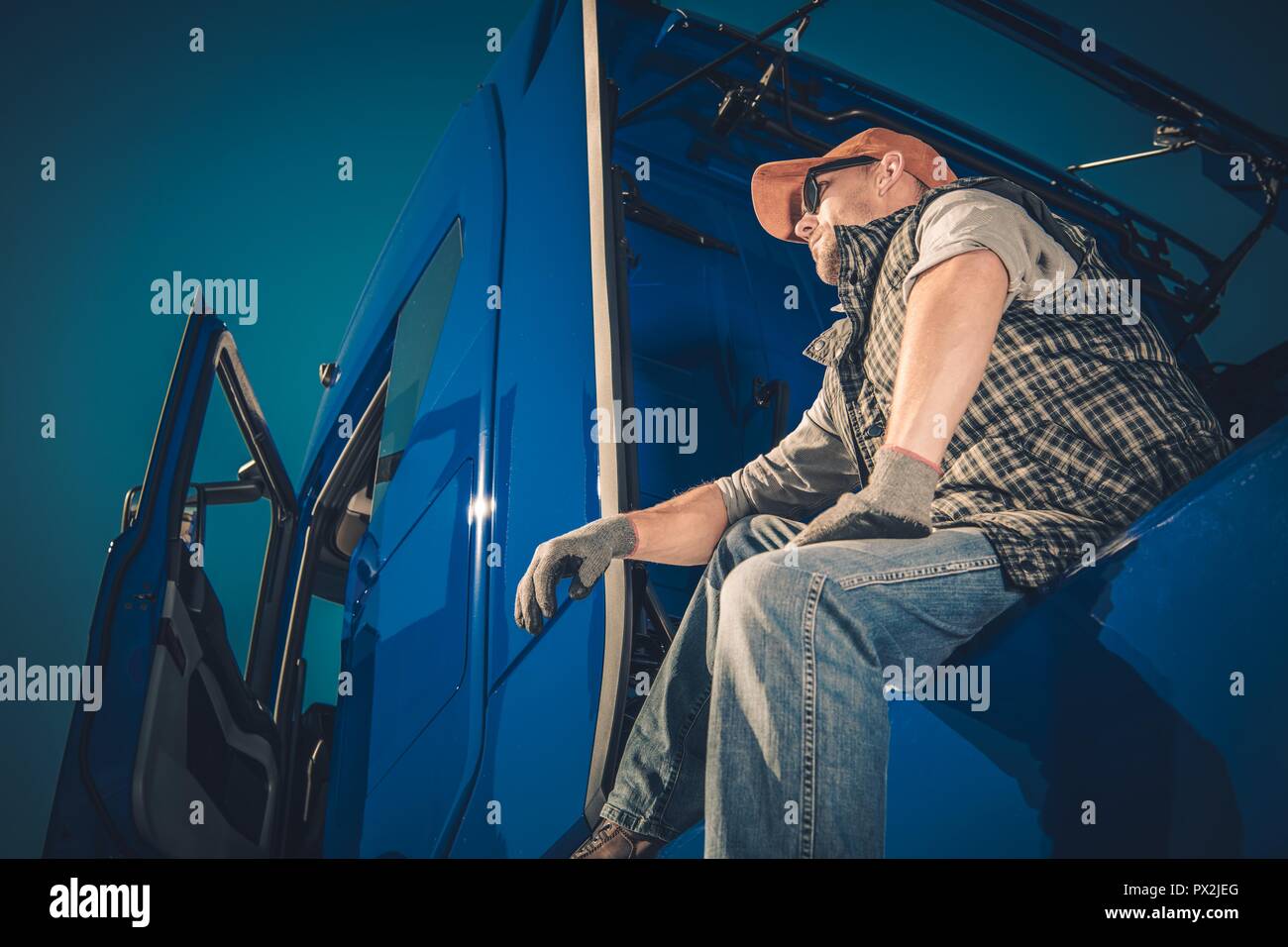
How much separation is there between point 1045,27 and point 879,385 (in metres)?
0.89

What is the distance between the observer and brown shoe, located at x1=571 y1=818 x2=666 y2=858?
4.11 feet

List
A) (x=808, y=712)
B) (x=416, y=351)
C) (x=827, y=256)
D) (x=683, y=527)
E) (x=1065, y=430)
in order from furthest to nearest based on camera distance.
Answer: (x=416, y=351) < (x=827, y=256) < (x=683, y=527) < (x=1065, y=430) < (x=808, y=712)

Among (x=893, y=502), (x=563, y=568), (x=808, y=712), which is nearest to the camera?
(x=808, y=712)

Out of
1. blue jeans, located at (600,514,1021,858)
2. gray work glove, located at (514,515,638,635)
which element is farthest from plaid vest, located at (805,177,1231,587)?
gray work glove, located at (514,515,638,635)

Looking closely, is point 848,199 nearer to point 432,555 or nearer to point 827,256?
point 827,256

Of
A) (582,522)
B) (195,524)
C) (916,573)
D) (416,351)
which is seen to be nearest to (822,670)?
(916,573)

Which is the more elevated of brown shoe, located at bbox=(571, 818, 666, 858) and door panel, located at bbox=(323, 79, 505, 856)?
door panel, located at bbox=(323, 79, 505, 856)

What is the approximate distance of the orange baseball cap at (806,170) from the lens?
5.74ft

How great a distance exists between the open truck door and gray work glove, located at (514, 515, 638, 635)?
95 cm

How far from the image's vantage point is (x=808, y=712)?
0.98 meters

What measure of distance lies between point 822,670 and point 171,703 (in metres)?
1.53

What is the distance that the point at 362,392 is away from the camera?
273 centimetres

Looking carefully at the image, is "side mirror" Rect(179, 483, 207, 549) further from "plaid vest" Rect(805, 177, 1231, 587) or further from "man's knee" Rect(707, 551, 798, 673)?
"plaid vest" Rect(805, 177, 1231, 587)

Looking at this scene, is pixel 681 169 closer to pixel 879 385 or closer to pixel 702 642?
pixel 879 385
